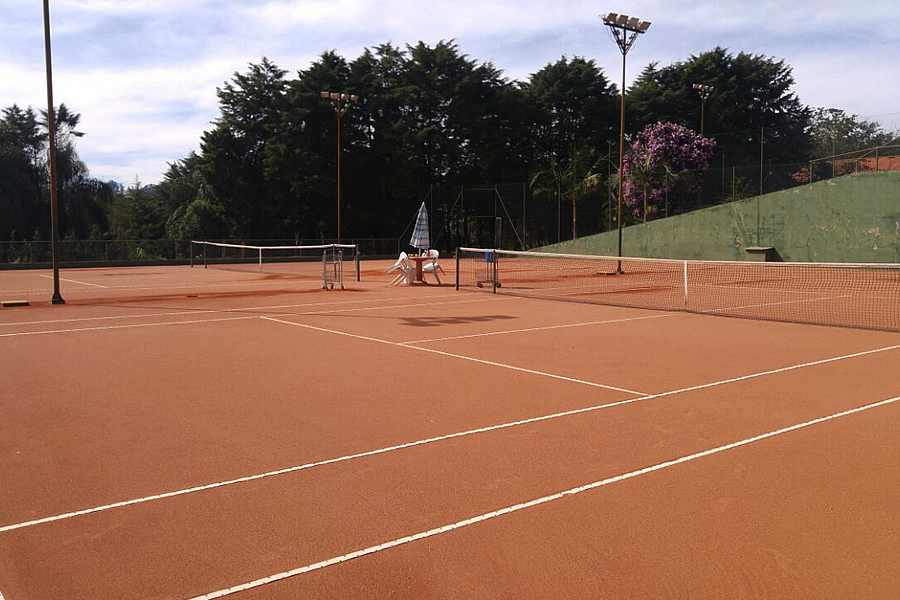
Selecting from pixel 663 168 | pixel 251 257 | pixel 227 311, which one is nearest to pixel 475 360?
pixel 227 311

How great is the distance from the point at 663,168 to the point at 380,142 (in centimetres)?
2116

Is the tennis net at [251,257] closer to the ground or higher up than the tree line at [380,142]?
closer to the ground

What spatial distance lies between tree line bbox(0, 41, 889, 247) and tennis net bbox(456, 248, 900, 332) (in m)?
15.5

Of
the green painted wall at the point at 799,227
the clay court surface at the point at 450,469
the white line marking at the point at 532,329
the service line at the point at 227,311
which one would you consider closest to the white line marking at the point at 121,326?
the service line at the point at 227,311

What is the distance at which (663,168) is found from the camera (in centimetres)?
3900

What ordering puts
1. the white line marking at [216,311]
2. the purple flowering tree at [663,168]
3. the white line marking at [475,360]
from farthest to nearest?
the purple flowering tree at [663,168], the white line marking at [216,311], the white line marking at [475,360]

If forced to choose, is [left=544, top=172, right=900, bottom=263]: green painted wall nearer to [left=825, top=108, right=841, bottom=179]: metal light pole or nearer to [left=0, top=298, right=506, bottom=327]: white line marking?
[left=825, top=108, right=841, bottom=179]: metal light pole

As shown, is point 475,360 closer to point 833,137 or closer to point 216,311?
point 216,311

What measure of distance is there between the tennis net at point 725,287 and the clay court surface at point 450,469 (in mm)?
4047

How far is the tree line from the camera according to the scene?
4756 cm

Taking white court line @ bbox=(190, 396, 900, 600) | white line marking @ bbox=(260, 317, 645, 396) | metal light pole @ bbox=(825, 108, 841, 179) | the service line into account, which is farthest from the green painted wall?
white court line @ bbox=(190, 396, 900, 600)

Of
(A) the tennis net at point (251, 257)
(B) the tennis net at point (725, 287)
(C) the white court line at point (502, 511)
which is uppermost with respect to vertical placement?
(A) the tennis net at point (251, 257)

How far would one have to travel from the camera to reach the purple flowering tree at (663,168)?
1497 inches

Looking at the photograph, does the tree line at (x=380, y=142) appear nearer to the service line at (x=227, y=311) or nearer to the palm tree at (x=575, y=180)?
the palm tree at (x=575, y=180)
